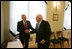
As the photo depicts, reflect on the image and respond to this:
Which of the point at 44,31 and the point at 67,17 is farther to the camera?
the point at 67,17

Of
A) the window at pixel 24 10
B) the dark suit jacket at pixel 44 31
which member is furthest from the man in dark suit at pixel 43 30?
the window at pixel 24 10

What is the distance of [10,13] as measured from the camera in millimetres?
2113

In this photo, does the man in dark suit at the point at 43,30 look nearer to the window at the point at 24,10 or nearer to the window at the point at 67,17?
the window at the point at 24,10

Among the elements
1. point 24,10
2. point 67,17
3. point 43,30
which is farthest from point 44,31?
point 67,17

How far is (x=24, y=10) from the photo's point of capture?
2189mm

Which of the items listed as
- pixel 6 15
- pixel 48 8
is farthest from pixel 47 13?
pixel 6 15

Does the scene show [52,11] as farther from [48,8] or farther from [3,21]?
[3,21]

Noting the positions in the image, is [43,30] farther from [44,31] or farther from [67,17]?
[67,17]

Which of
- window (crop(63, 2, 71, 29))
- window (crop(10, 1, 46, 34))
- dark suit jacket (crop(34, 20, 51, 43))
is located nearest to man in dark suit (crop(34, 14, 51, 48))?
dark suit jacket (crop(34, 20, 51, 43))

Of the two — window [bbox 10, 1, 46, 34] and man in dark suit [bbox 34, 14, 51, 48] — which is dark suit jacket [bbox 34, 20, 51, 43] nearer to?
man in dark suit [bbox 34, 14, 51, 48]

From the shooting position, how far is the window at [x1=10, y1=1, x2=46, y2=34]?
209 cm

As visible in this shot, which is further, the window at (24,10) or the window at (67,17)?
the window at (67,17)

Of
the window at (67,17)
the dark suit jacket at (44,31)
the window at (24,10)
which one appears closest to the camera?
the dark suit jacket at (44,31)

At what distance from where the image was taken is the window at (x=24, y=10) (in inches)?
82.5
